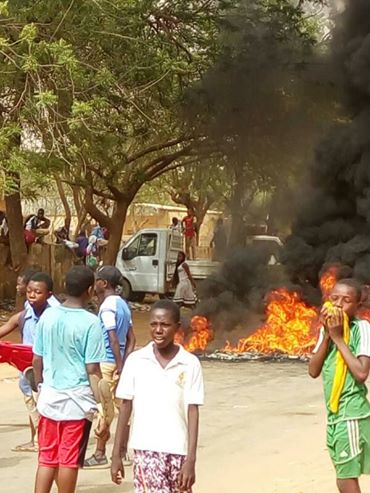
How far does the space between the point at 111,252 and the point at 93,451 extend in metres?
16.0

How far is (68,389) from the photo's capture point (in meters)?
5.30

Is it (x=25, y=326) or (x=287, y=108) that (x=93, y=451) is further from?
(x=287, y=108)

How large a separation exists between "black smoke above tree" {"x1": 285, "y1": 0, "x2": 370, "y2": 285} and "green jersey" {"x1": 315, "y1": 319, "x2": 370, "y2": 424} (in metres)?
13.3

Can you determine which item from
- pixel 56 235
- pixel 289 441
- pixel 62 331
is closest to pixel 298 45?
pixel 56 235

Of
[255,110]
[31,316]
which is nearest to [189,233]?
[255,110]

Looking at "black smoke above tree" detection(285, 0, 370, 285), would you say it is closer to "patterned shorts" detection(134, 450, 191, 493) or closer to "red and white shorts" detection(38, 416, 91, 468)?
"red and white shorts" detection(38, 416, 91, 468)

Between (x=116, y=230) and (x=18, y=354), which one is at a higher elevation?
(x=116, y=230)

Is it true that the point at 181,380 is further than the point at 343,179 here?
No

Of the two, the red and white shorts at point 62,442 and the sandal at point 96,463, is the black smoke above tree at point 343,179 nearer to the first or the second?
the sandal at point 96,463

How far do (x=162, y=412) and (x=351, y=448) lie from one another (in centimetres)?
100

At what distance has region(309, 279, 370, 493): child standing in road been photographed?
4.68 metres

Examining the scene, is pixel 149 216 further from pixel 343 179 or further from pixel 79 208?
pixel 343 179

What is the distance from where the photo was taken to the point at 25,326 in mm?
7270

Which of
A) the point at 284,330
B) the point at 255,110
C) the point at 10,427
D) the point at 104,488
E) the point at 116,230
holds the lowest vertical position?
the point at 10,427
